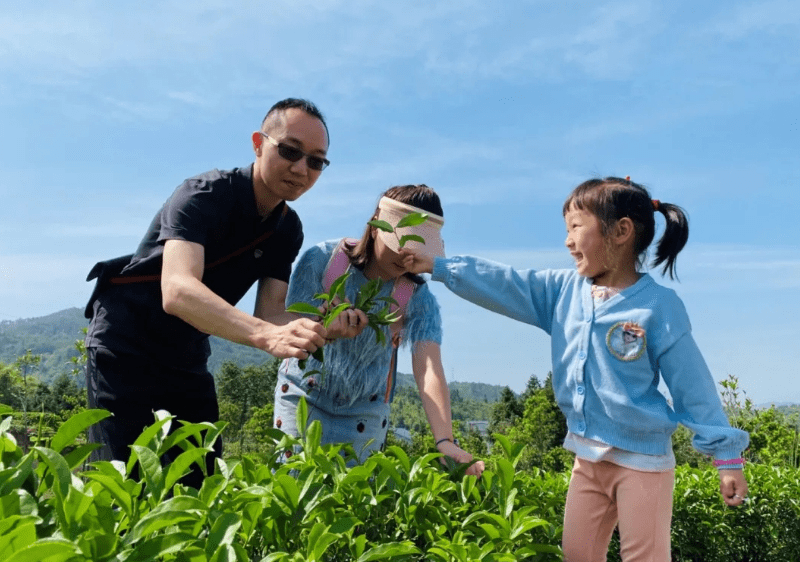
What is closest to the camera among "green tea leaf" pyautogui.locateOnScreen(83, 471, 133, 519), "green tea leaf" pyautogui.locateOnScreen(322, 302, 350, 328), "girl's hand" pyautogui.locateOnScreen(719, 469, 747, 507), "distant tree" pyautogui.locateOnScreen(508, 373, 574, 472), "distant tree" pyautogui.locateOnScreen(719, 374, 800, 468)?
"green tea leaf" pyautogui.locateOnScreen(83, 471, 133, 519)

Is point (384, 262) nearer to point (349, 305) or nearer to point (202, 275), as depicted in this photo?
point (202, 275)

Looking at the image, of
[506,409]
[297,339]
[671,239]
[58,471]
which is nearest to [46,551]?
[58,471]

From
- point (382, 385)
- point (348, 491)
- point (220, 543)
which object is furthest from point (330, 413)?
point (220, 543)

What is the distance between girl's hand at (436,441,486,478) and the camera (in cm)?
241

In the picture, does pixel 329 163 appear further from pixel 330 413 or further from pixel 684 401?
→ pixel 684 401

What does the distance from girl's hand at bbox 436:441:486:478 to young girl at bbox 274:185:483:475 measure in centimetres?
14

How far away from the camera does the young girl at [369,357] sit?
2.82 m

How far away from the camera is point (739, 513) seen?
5.32 m

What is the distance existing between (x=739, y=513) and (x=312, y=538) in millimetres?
4818

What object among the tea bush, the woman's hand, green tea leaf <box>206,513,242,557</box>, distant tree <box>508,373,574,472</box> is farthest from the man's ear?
distant tree <box>508,373,574,472</box>

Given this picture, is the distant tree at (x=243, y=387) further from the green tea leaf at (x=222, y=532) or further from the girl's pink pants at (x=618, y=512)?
the green tea leaf at (x=222, y=532)

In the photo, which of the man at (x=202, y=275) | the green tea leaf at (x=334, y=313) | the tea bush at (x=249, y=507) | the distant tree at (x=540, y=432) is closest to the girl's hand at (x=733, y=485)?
the tea bush at (x=249, y=507)

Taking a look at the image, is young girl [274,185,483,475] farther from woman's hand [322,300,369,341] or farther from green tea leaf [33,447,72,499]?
green tea leaf [33,447,72,499]

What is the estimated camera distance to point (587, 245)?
9.15ft
